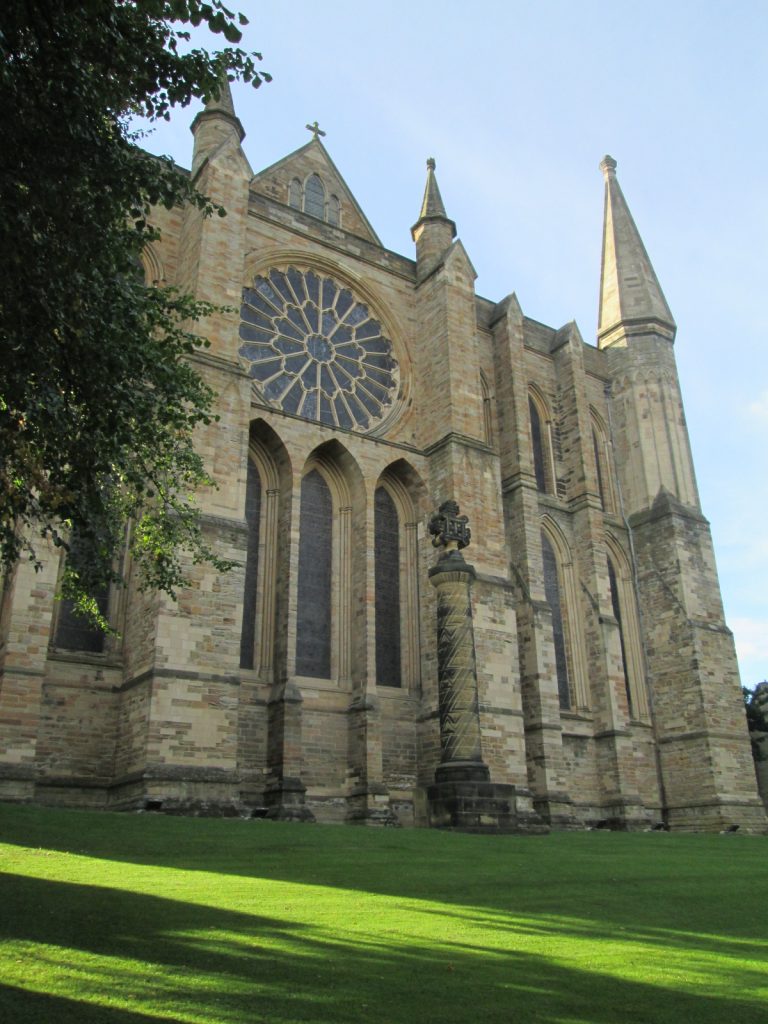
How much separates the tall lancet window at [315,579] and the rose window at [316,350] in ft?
6.08

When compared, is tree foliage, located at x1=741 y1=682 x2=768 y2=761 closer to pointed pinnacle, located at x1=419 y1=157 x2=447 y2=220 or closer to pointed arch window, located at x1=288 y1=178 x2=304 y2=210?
pointed pinnacle, located at x1=419 y1=157 x2=447 y2=220

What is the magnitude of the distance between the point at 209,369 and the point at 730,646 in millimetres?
16657

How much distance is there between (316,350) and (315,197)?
5764mm

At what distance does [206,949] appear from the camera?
5379 mm

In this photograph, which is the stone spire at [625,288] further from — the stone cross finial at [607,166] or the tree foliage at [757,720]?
the tree foliage at [757,720]

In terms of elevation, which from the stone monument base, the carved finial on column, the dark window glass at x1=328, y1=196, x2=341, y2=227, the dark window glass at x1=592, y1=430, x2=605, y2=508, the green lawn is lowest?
the green lawn

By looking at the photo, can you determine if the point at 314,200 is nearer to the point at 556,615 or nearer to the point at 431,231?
the point at 431,231

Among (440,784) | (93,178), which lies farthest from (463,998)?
(440,784)

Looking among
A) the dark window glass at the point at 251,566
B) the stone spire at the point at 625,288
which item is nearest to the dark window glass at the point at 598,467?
the stone spire at the point at 625,288

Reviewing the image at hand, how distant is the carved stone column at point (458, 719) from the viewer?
48.3 feet

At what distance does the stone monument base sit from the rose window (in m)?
8.91

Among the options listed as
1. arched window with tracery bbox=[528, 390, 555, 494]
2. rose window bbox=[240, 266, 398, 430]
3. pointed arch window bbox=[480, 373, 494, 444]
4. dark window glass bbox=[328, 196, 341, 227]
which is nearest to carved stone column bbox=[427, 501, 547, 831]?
rose window bbox=[240, 266, 398, 430]

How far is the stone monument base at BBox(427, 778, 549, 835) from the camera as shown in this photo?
14.5m

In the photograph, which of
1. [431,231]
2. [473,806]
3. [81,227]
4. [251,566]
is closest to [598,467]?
[431,231]
